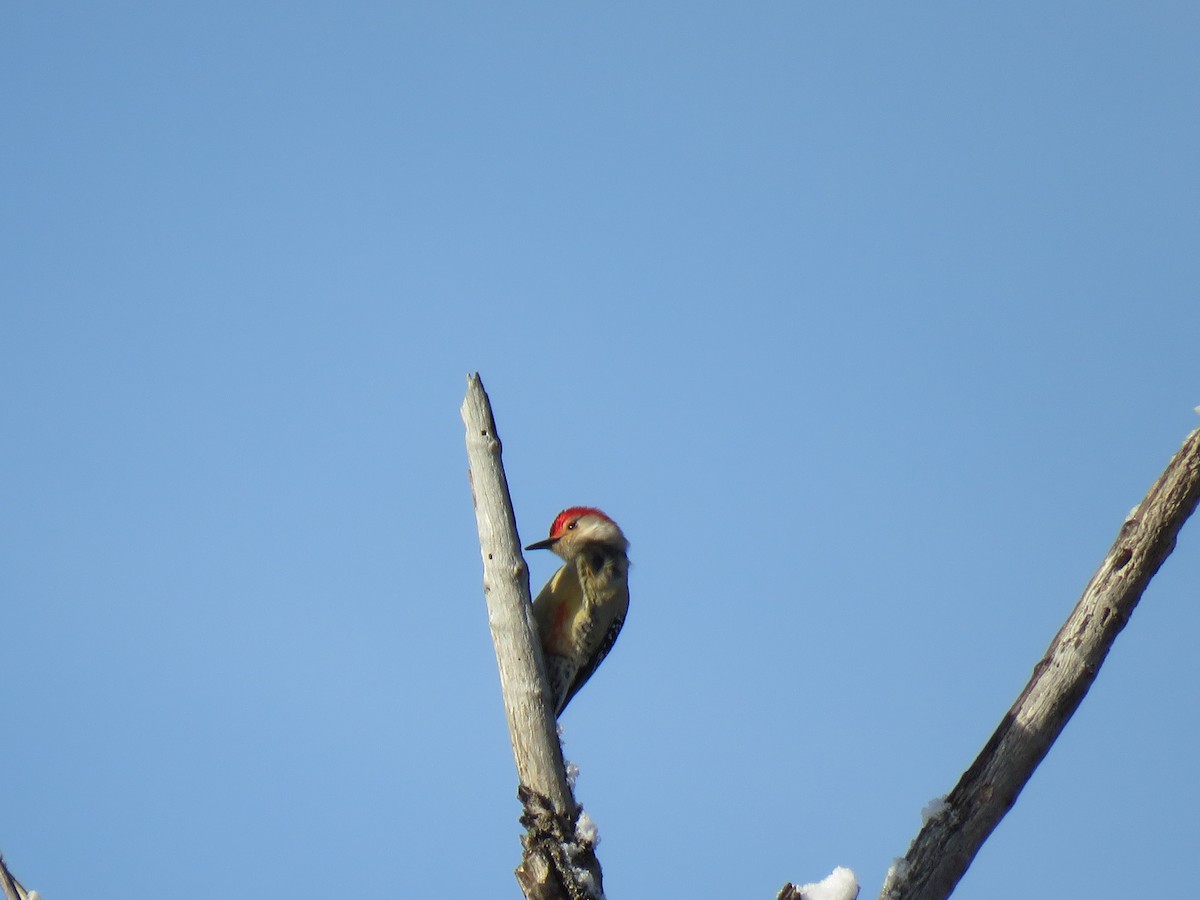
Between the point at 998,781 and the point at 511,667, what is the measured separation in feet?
7.11

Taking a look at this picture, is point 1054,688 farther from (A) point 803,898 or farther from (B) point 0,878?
(B) point 0,878

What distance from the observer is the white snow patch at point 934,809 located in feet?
17.4

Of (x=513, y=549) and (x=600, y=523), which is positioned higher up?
(x=600, y=523)

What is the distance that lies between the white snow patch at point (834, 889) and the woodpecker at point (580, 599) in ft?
11.0

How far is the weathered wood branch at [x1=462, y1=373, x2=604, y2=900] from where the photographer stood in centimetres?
519

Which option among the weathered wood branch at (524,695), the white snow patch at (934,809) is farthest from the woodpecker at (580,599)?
the white snow patch at (934,809)

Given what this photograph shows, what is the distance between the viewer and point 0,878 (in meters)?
4.95

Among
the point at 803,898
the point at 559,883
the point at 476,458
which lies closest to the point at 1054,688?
the point at 803,898

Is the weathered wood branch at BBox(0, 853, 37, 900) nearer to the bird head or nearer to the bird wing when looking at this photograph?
the bird wing

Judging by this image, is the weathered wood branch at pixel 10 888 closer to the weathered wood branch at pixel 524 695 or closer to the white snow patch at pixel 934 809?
the weathered wood branch at pixel 524 695

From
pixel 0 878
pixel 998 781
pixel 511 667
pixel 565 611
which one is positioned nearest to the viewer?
pixel 0 878

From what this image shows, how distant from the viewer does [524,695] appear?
5.66 metres

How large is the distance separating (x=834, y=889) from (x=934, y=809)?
0.64 metres

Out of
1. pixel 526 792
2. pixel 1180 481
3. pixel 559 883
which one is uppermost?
pixel 1180 481
